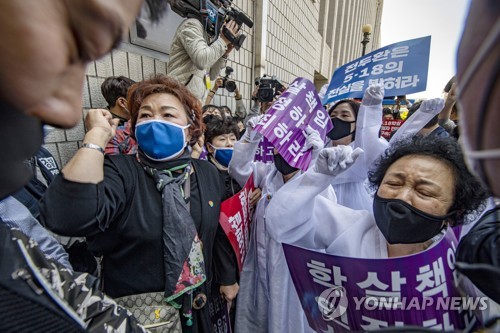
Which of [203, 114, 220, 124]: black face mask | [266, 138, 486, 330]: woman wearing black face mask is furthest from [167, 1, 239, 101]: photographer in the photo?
[266, 138, 486, 330]: woman wearing black face mask

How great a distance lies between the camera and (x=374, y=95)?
2008mm

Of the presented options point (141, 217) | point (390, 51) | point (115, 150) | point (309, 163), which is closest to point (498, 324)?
point (141, 217)

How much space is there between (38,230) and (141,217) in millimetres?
349

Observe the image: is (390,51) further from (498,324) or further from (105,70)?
(105,70)

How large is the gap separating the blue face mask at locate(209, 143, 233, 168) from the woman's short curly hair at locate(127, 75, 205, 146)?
643 millimetres

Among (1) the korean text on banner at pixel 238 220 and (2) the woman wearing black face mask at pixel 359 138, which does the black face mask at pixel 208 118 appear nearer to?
(1) the korean text on banner at pixel 238 220

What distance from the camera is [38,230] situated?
2.99ft

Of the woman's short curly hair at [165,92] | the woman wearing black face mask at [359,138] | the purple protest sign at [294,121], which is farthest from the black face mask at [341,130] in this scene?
the woman's short curly hair at [165,92]

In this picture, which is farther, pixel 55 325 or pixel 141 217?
pixel 141 217

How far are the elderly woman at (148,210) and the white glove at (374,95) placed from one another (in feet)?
4.93

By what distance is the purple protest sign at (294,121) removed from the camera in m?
1.43

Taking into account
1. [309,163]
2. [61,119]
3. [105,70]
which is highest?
[105,70]

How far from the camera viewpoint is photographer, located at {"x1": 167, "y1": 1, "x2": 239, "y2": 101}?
2.27m

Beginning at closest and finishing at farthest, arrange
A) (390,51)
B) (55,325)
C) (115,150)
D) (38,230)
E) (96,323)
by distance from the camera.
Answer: (55,325)
(96,323)
(38,230)
(115,150)
(390,51)
